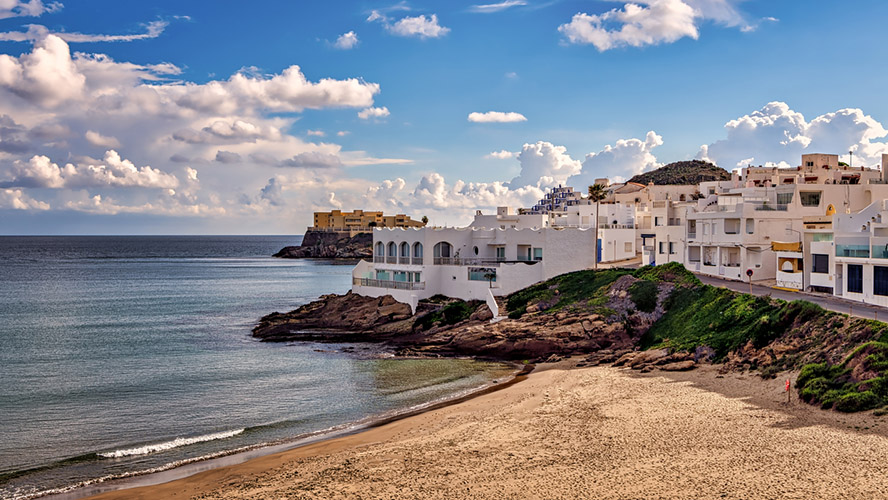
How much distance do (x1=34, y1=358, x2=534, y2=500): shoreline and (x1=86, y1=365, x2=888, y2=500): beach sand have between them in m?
0.66

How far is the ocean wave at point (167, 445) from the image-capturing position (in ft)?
80.7

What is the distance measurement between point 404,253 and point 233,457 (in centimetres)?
3436

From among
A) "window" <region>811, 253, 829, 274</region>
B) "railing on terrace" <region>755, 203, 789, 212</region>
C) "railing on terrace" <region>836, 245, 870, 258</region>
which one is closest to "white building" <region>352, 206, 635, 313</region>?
"railing on terrace" <region>755, 203, 789, 212</region>

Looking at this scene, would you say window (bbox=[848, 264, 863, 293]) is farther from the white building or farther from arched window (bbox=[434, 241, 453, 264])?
arched window (bbox=[434, 241, 453, 264])

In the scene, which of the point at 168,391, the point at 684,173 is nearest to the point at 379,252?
the point at 168,391

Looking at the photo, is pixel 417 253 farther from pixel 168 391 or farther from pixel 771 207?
pixel 771 207

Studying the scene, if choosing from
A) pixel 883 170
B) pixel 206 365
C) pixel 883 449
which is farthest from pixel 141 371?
pixel 883 170

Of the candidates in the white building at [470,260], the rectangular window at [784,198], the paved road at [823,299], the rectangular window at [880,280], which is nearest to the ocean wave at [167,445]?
the white building at [470,260]

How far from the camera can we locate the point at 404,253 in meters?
57.7

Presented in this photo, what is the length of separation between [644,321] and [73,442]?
3042 cm

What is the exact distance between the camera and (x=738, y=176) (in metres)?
75.6

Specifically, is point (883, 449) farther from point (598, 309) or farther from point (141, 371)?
point (141, 371)

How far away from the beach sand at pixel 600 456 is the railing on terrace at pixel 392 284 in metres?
26.0

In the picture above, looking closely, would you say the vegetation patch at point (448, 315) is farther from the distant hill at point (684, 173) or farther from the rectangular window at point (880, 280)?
the distant hill at point (684, 173)
